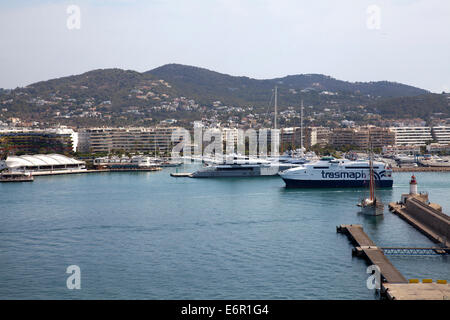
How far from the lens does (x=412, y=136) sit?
60375 mm

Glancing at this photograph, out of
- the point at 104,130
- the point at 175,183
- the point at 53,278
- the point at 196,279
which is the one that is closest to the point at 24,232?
the point at 53,278

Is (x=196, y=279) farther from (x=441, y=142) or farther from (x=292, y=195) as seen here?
(x=441, y=142)

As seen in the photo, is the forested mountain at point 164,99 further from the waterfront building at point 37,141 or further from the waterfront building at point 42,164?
the waterfront building at point 42,164

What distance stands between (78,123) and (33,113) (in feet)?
39.3

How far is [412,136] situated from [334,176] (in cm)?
3620

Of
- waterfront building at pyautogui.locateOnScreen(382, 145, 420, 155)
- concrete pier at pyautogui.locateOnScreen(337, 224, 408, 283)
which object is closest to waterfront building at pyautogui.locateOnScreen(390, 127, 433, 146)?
waterfront building at pyautogui.locateOnScreen(382, 145, 420, 155)

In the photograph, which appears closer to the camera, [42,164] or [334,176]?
[334,176]

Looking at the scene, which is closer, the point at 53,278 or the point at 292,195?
the point at 53,278

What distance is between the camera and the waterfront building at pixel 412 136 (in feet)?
196

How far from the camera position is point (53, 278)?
35.0ft

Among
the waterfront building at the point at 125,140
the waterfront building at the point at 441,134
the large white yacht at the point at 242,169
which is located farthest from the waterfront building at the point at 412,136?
the large white yacht at the point at 242,169

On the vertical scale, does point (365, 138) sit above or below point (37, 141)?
below

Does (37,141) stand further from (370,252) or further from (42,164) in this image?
(370,252)

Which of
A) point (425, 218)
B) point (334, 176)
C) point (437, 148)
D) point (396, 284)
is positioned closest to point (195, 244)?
point (396, 284)
